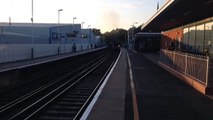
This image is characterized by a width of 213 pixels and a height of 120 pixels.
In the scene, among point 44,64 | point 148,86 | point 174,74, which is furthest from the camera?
point 44,64

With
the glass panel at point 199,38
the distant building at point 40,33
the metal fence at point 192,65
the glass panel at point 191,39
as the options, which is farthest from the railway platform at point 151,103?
the distant building at point 40,33

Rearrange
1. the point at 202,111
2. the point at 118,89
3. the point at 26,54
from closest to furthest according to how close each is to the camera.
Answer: the point at 202,111, the point at 118,89, the point at 26,54

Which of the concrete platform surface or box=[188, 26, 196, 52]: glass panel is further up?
box=[188, 26, 196, 52]: glass panel

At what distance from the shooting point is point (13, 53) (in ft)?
139

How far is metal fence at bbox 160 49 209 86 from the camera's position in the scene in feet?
59.9

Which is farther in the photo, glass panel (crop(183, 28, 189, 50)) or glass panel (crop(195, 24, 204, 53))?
glass panel (crop(183, 28, 189, 50))

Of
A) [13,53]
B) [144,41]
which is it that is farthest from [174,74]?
[144,41]

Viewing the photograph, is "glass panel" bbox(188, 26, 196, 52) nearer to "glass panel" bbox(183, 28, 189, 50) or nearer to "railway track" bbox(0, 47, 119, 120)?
"glass panel" bbox(183, 28, 189, 50)

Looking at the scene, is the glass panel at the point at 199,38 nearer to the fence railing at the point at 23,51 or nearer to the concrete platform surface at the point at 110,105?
the concrete platform surface at the point at 110,105

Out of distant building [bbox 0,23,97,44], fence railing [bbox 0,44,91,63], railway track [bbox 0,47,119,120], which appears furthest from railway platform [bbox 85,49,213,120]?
distant building [bbox 0,23,97,44]

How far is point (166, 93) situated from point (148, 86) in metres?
2.83

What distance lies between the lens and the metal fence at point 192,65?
18258 millimetres

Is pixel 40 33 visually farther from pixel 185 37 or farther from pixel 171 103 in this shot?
pixel 171 103

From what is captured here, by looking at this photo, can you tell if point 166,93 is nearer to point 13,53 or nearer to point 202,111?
point 202,111
